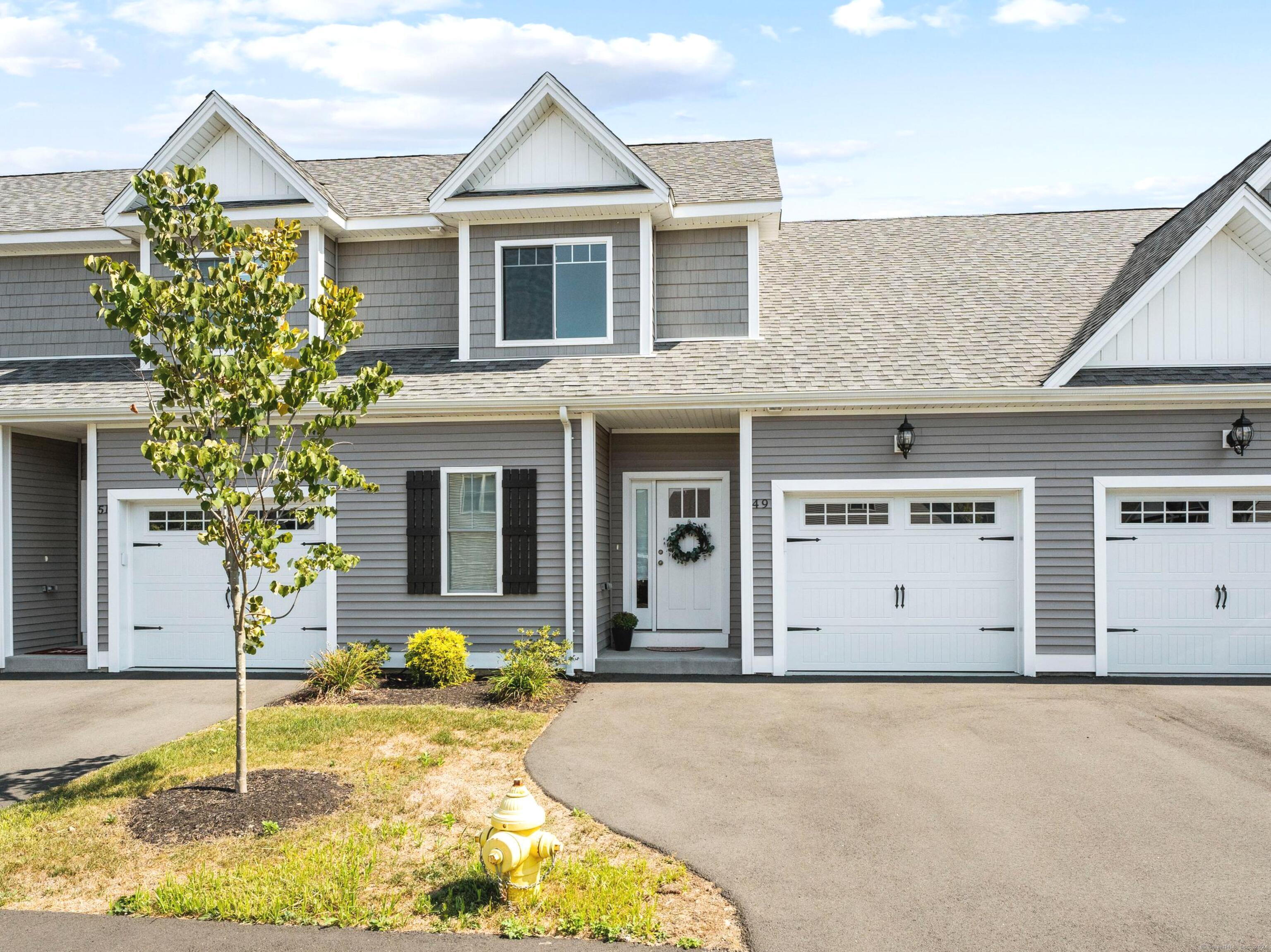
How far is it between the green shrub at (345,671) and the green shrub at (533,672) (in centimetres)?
136

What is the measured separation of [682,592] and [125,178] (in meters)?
10.2

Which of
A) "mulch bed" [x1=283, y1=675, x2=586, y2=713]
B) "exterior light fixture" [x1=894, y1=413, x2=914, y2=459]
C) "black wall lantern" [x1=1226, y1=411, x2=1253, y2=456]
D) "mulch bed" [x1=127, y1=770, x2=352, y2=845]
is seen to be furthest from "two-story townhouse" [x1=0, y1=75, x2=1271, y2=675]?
"mulch bed" [x1=127, y1=770, x2=352, y2=845]

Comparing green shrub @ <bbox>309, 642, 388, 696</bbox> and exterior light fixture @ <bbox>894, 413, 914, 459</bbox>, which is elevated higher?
exterior light fixture @ <bbox>894, 413, 914, 459</bbox>

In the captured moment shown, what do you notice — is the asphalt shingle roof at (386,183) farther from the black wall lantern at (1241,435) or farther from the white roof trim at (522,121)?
the black wall lantern at (1241,435)

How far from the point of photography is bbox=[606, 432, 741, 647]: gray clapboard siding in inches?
480

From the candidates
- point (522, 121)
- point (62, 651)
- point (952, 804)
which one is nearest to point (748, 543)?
point (952, 804)

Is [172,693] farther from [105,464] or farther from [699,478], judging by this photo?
[699,478]

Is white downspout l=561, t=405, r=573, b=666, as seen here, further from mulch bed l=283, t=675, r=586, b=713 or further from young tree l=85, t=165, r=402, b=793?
young tree l=85, t=165, r=402, b=793

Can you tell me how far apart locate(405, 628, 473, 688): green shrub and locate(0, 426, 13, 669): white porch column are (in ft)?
16.8

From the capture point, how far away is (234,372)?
5.95m

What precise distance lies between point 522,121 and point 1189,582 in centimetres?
931

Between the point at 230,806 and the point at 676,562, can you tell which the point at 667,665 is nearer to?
the point at 676,562

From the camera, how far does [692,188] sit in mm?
12203

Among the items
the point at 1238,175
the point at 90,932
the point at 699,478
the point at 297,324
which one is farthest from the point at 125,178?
the point at 1238,175
